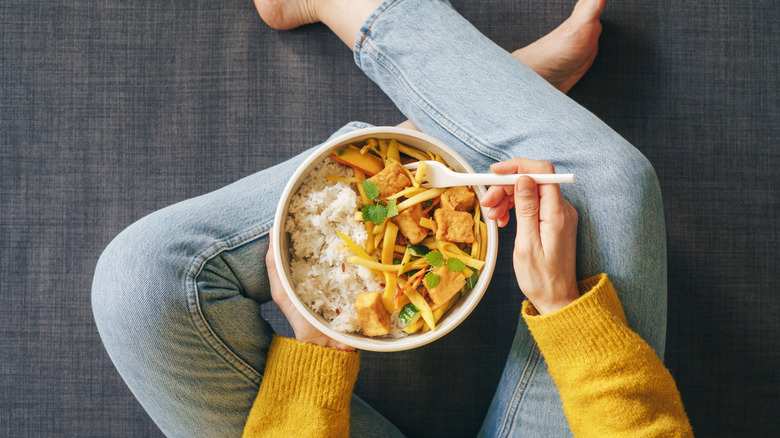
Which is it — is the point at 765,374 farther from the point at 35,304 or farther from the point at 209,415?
the point at 35,304

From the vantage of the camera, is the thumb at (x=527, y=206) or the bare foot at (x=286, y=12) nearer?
the thumb at (x=527, y=206)

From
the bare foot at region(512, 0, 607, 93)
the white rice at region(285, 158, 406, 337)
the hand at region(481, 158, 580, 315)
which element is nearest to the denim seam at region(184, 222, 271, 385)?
the white rice at region(285, 158, 406, 337)

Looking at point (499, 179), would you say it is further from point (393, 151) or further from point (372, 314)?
point (372, 314)

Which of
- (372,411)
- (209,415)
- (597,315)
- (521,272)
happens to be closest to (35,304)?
(209,415)

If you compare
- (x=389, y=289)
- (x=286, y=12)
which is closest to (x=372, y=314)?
(x=389, y=289)

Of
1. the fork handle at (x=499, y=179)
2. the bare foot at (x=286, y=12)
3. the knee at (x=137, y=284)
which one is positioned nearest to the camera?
the fork handle at (x=499, y=179)

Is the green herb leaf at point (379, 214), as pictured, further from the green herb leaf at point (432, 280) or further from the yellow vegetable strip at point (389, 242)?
the green herb leaf at point (432, 280)

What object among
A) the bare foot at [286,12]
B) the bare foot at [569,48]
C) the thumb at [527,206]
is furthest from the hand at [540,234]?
the bare foot at [286,12]
